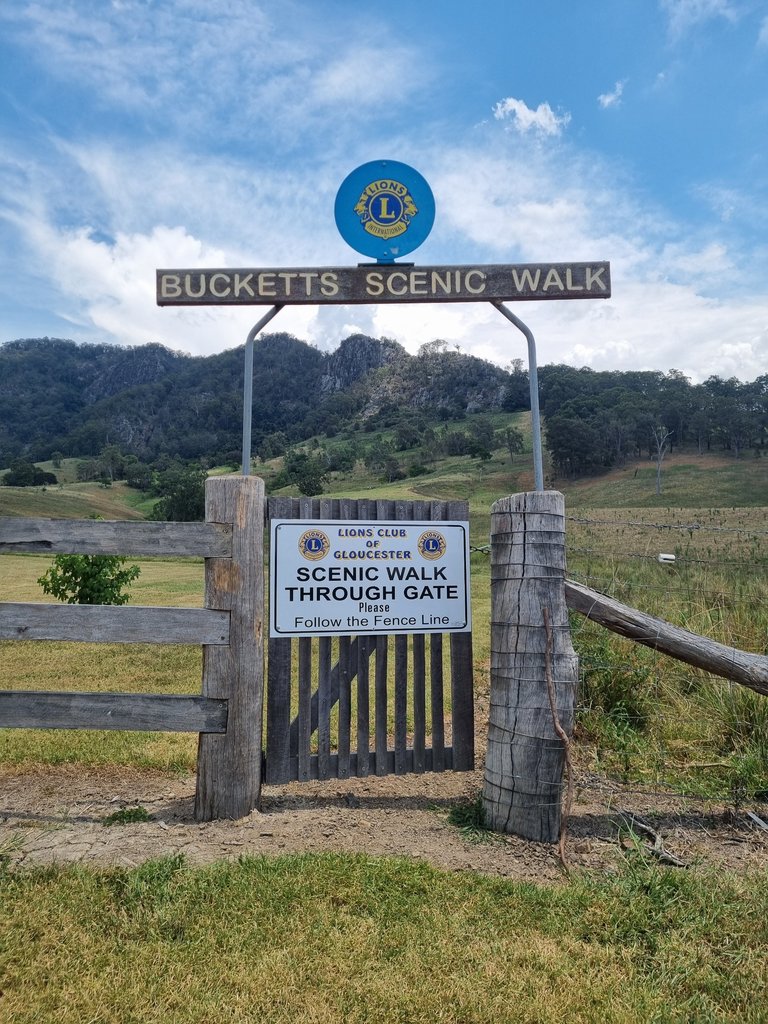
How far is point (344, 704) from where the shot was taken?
14.6 feet

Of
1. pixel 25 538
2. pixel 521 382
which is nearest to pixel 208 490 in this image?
pixel 25 538

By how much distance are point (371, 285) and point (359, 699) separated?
274 cm

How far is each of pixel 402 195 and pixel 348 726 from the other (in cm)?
359

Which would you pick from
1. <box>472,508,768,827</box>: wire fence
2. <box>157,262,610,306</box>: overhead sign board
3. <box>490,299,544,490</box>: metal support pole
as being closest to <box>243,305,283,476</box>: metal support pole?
<box>157,262,610,306</box>: overhead sign board

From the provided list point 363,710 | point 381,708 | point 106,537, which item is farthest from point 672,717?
point 106,537

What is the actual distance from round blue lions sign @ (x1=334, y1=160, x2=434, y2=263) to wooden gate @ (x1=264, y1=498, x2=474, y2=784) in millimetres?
1734

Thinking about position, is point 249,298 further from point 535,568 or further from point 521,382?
point 521,382

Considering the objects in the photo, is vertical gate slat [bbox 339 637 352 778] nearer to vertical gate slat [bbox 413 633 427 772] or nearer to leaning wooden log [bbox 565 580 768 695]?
vertical gate slat [bbox 413 633 427 772]

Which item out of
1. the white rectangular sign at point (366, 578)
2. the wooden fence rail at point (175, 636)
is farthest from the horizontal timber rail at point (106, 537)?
the white rectangular sign at point (366, 578)

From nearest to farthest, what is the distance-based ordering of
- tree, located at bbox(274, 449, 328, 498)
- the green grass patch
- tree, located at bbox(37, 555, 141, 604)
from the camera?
the green grass patch, tree, located at bbox(37, 555, 141, 604), tree, located at bbox(274, 449, 328, 498)

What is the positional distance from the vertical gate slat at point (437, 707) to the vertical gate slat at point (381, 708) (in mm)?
326

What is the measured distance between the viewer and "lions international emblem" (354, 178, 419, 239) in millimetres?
4703

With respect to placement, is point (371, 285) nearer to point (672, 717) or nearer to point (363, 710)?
point (363, 710)

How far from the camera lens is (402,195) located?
15.7 ft
